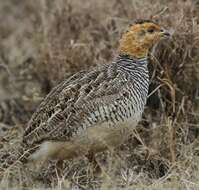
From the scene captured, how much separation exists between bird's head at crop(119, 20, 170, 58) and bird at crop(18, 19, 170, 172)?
14cm

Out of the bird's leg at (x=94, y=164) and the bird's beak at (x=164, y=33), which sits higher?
the bird's beak at (x=164, y=33)

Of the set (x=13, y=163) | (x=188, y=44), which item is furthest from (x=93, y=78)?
(x=188, y=44)

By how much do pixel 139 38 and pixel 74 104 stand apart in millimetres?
773

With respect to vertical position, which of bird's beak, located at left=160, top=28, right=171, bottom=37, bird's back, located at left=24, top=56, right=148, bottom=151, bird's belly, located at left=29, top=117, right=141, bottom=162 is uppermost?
bird's beak, located at left=160, top=28, right=171, bottom=37

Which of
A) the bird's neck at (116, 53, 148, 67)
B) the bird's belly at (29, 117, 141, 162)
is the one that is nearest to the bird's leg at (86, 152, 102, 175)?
the bird's belly at (29, 117, 141, 162)

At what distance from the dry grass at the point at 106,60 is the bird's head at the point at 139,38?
36cm

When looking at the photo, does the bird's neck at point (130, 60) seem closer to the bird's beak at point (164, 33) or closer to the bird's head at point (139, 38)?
the bird's head at point (139, 38)

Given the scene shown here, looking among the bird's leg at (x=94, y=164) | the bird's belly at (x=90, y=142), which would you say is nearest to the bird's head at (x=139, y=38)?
the bird's belly at (x=90, y=142)

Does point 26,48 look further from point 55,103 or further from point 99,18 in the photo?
point 55,103

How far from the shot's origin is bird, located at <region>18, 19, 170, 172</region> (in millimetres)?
6012

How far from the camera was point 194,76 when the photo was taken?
7559 mm

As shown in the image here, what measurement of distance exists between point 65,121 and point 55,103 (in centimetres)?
21

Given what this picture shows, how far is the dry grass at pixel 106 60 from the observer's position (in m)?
6.28

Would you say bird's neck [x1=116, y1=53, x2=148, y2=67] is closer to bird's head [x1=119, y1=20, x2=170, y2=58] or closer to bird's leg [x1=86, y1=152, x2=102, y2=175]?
bird's head [x1=119, y1=20, x2=170, y2=58]
